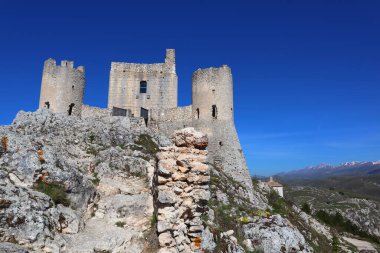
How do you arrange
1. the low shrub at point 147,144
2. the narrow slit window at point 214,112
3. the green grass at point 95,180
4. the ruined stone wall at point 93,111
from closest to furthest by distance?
the green grass at point 95,180 → the low shrub at point 147,144 → the narrow slit window at point 214,112 → the ruined stone wall at point 93,111

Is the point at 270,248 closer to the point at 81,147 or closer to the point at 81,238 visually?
the point at 81,238

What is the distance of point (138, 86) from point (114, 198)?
20.5 meters

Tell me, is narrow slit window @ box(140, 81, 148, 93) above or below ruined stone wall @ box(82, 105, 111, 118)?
above

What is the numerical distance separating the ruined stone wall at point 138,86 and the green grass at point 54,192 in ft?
65.1

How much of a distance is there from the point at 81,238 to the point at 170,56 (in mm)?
25957

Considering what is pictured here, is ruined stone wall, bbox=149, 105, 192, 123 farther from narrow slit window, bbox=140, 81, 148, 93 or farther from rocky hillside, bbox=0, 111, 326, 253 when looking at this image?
rocky hillside, bbox=0, 111, 326, 253

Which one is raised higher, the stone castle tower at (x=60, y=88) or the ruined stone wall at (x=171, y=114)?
the stone castle tower at (x=60, y=88)

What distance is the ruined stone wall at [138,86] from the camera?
32.4 m

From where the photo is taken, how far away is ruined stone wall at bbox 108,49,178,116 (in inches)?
1275

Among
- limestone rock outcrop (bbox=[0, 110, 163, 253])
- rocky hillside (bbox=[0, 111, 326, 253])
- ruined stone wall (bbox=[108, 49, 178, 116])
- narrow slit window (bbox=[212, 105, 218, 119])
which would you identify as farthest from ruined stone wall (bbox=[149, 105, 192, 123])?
limestone rock outcrop (bbox=[0, 110, 163, 253])

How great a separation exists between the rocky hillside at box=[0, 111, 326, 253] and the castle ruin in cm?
606

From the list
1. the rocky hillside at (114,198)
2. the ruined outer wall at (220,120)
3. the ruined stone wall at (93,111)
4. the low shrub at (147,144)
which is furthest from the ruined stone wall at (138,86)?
the rocky hillside at (114,198)

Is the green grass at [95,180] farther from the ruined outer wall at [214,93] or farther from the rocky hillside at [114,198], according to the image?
the ruined outer wall at [214,93]

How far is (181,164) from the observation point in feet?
30.2
